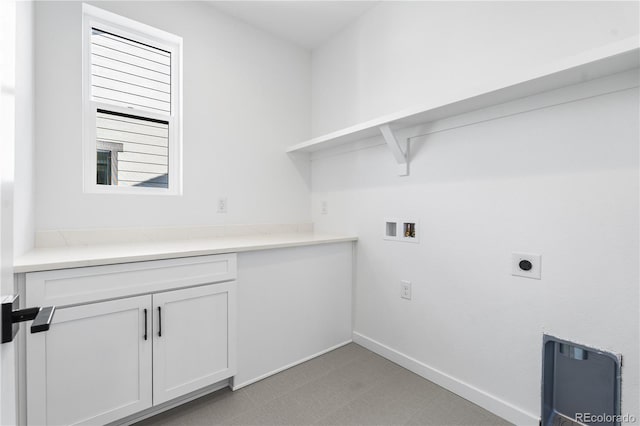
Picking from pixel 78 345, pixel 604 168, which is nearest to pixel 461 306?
pixel 604 168

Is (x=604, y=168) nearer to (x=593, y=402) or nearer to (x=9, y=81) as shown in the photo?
(x=593, y=402)

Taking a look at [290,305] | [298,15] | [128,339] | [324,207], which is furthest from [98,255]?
[298,15]

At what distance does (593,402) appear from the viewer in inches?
50.6

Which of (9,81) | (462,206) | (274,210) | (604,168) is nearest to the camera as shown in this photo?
(9,81)

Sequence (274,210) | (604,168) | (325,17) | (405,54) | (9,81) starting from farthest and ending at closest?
(274,210) < (325,17) < (405,54) < (604,168) < (9,81)

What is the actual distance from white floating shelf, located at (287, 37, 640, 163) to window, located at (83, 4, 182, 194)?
4.08ft

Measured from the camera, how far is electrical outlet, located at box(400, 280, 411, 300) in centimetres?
203

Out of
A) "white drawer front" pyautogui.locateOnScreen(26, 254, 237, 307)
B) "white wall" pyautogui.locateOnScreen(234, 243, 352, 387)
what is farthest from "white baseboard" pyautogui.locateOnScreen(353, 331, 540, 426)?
"white drawer front" pyautogui.locateOnScreen(26, 254, 237, 307)

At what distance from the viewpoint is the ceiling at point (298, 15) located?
2.26 m

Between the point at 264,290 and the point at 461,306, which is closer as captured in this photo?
the point at 461,306

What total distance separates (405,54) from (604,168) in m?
1.36

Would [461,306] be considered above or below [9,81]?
below

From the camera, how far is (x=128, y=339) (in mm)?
1408

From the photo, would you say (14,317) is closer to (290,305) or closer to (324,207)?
(290,305)
